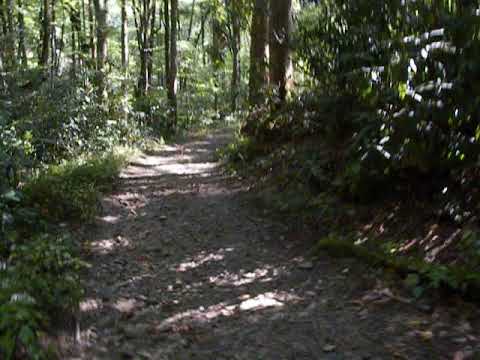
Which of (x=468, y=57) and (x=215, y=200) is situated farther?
(x=215, y=200)

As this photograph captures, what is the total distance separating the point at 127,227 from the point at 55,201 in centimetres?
106

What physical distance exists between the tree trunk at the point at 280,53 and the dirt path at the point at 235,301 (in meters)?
4.06

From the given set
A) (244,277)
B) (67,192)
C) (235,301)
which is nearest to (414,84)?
(244,277)

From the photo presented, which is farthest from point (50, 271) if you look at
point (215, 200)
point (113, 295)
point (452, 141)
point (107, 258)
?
point (215, 200)

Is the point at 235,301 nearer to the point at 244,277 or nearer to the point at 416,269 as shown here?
the point at 244,277

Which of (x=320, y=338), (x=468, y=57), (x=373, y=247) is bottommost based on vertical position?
(x=320, y=338)

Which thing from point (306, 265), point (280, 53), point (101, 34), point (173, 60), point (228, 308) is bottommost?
point (228, 308)

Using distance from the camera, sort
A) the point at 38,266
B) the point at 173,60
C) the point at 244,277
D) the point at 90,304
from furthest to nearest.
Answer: the point at 173,60, the point at 244,277, the point at 90,304, the point at 38,266

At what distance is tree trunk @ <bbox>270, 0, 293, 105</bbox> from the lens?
33.4 feet

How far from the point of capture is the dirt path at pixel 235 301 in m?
3.56

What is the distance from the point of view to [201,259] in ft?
18.6

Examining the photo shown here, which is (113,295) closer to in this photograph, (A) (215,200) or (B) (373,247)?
(B) (373,247)

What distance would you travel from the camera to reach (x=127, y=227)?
676cm

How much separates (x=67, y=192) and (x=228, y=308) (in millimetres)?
3593
